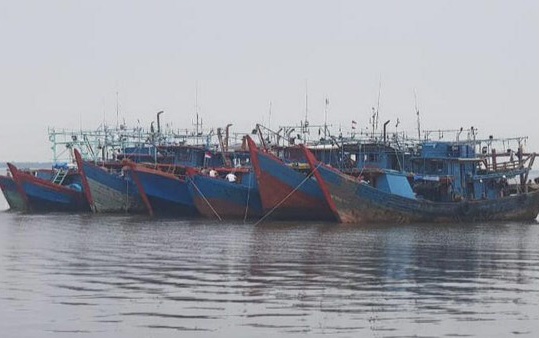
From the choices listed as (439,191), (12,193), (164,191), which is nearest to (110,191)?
(164,191)

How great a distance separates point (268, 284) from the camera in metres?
22.2

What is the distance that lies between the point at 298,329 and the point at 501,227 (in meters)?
28.1

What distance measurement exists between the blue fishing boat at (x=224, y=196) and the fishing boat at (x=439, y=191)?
4719 millimetres

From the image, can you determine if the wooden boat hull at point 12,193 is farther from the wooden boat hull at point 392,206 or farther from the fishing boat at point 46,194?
the wooden boat hull at point 392,206

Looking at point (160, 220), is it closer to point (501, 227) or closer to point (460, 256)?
point (501, 227)

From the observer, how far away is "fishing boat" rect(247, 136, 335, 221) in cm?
4316

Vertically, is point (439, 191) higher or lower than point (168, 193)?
lower

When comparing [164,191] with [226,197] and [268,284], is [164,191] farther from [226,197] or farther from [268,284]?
[268,284]

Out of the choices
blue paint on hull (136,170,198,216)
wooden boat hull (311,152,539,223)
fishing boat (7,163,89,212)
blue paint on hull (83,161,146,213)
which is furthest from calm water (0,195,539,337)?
fishing boat (7,163,89,212)

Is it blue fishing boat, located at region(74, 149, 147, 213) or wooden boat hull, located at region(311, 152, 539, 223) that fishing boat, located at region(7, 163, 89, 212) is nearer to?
blue fishing boat, located at region(74, 149, 147, 213)

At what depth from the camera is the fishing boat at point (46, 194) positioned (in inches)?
2165

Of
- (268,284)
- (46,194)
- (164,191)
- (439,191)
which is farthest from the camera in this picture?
(46,194)

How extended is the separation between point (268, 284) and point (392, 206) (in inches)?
849

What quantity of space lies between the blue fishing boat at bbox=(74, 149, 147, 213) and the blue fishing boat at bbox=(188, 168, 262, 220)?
17.0 feet
